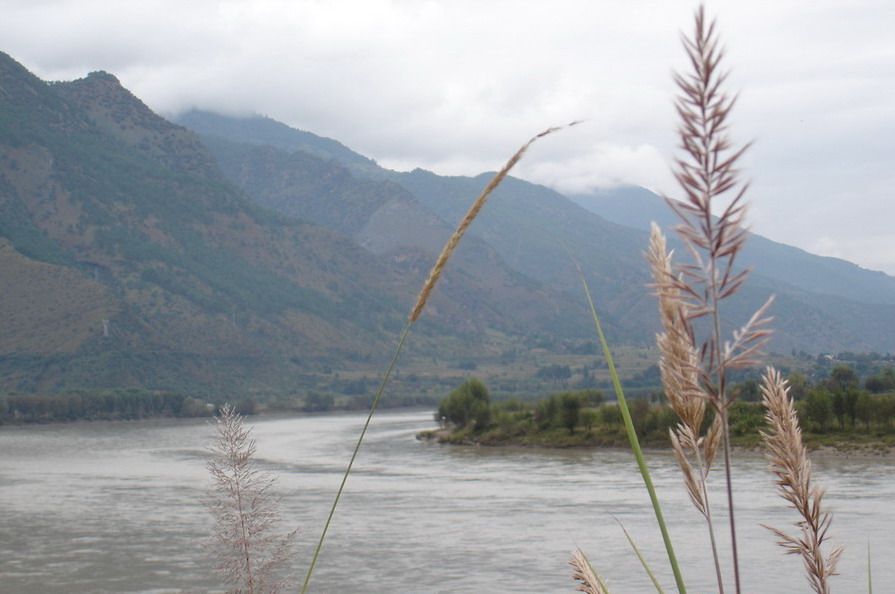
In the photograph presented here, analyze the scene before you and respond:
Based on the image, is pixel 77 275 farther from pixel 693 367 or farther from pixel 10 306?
pixel 693 367

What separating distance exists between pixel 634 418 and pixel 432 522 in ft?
93.0

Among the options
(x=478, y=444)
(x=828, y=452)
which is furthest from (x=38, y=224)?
(x=828, y=452)

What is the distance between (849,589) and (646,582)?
14.2ft

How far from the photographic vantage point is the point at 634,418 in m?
56.9

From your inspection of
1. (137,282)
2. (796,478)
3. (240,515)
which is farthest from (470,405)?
(137,282)

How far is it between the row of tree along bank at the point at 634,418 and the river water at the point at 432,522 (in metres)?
3.66

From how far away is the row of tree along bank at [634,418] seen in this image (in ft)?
169

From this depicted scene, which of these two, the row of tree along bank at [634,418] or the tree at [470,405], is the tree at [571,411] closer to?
the row of tree along bank at [634,418]

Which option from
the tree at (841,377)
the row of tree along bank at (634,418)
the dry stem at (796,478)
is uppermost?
the dry stem at (796,478)

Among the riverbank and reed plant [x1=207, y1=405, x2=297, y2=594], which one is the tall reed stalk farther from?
the riverbank

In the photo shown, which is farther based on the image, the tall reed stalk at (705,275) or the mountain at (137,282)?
the mountain at (137,282)

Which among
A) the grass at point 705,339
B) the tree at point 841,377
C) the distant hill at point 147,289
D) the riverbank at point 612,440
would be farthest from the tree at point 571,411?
the grass at point 705,339

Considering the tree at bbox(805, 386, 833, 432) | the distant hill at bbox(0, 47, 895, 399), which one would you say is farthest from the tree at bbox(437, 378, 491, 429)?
the distant hill at bbox(0, 47, 895, 399)

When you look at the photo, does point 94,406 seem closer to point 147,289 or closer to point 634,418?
point 147,289
